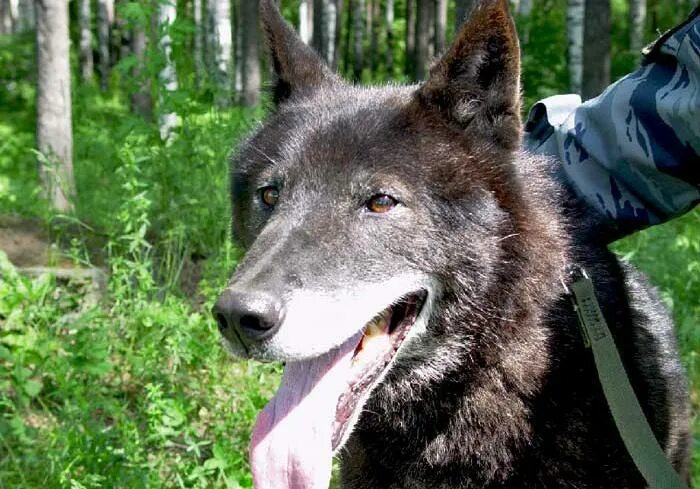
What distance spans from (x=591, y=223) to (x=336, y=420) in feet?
3.69

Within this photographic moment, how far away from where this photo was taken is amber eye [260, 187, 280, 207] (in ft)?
9.05

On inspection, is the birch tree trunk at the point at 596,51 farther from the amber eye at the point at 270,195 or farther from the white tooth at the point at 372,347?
the white tooth at the point at 372,347

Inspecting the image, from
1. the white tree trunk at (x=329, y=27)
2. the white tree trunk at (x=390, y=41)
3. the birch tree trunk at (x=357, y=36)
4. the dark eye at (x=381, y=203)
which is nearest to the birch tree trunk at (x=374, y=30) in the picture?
the white tree trunk at (x=390, y=41)

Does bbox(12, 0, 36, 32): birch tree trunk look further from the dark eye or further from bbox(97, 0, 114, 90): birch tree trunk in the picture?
the dark eye

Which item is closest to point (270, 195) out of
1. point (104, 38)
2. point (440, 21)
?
point (440, 21)

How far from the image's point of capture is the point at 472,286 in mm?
2643

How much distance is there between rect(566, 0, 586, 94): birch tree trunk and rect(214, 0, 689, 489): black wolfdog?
1402 centimetres

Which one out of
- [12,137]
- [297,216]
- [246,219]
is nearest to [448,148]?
[297,216]

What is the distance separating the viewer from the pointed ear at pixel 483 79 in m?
2.59

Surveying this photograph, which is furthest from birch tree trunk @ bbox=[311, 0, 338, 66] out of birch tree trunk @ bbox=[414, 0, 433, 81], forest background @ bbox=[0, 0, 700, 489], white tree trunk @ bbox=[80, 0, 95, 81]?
forest background @ bbox=[0, 0, 700, 489]

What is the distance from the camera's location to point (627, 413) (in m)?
2.55

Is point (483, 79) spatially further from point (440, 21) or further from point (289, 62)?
point (440, 21)

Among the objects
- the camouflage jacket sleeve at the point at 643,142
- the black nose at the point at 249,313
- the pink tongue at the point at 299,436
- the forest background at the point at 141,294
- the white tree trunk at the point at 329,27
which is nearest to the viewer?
the black nose at the point at 249,313

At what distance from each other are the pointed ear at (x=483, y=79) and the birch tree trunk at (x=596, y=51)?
1063cm
